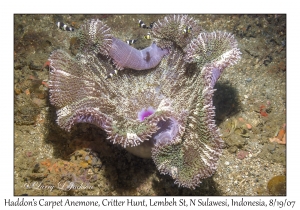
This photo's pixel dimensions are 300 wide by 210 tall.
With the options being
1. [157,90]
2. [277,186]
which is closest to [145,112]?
[157,90]

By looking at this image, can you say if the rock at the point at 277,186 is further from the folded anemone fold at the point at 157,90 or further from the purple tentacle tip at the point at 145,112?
the purple tentacle tip at the point at 145,112

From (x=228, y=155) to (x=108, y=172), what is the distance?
171 centimetres

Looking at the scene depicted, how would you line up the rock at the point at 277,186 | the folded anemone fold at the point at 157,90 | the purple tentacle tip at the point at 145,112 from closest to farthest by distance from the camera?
the folded anemone fold at the point at 157,90, the rock at the point at 277,186, the purple tentacle tip at the point at 145,112

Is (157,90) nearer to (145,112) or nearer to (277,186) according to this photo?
(145,112)

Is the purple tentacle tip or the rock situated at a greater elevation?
the purple tentacle tip

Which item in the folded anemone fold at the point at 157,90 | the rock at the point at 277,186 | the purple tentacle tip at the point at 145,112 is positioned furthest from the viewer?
the purple tentacle tip at the point at 145,112

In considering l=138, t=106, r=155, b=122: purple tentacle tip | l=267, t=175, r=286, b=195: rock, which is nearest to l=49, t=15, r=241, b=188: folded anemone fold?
l=138, t=106, r=155, b=122: purple tentacle tip

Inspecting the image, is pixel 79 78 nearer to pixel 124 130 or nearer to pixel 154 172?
pixel 124 130

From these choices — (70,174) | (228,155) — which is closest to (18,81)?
(70,174)

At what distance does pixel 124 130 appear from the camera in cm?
274

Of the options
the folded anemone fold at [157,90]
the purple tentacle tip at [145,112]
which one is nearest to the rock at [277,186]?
the folded anemone fold at [157,90]

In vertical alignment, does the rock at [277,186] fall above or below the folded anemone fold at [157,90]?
below

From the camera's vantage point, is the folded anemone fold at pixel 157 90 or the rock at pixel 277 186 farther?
the rock at pixel 277 186

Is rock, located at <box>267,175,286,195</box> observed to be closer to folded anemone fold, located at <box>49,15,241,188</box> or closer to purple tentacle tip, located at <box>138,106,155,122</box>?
folded anemone fold, located at <box>49,15,241,188</box>
